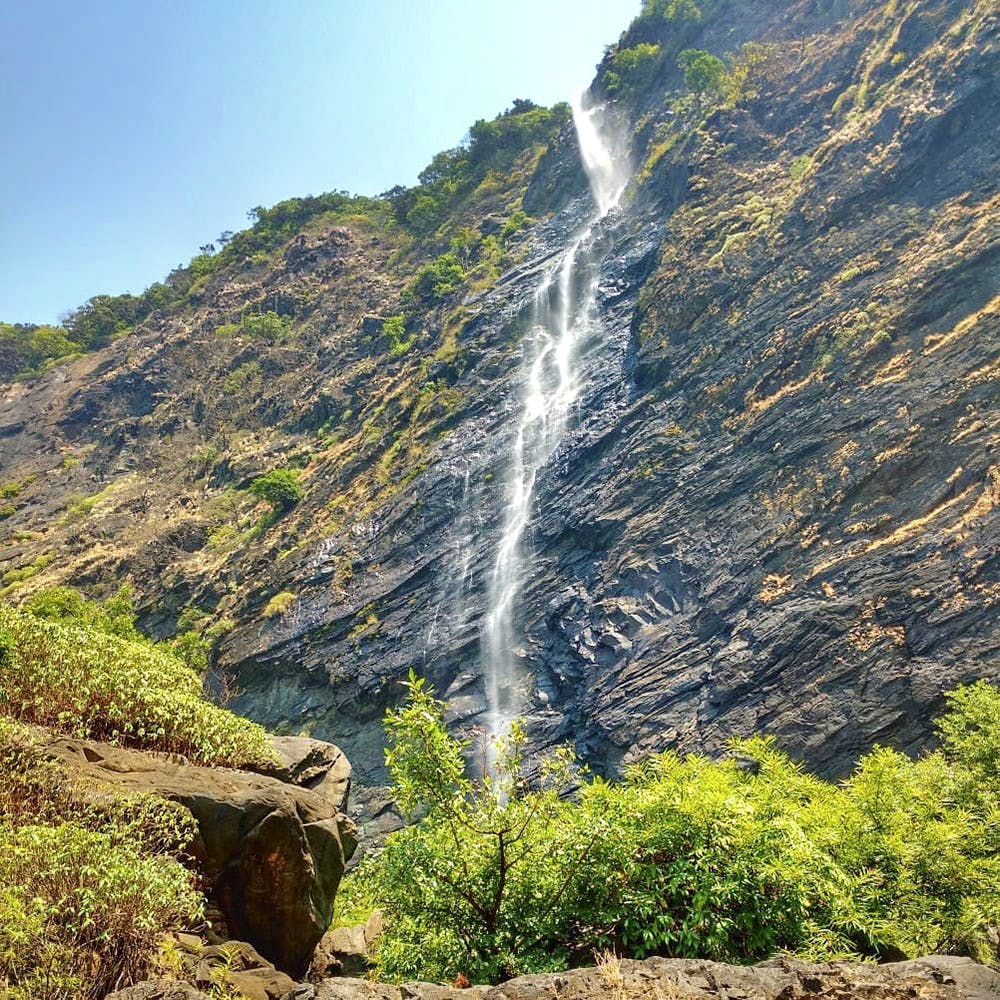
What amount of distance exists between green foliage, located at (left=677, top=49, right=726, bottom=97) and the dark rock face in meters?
1.85

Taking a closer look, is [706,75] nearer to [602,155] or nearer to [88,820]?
[602,155]

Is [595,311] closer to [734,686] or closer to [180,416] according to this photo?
[734,686]

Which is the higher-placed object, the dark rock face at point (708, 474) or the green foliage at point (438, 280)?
the green foliage at point (438, 280)

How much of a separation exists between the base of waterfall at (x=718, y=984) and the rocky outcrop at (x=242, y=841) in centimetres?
270

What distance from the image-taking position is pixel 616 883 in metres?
7.54

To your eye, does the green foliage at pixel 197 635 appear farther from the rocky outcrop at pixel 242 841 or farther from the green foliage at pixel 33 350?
the green foliage at pixel 33 350

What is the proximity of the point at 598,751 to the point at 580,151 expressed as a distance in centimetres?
4713

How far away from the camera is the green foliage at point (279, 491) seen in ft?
128

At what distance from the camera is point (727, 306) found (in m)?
29.0

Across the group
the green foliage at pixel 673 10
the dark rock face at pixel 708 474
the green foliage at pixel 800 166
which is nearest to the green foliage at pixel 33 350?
the dark rock face at pixel 708 474

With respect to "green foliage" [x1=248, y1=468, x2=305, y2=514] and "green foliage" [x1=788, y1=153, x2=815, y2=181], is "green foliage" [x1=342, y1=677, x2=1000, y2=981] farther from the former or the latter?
"green foliage" [x1=248, y1=468, x2=305, y2=514]

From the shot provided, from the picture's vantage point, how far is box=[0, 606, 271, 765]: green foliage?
31.8 ft

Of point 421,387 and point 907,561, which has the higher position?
point 421,387

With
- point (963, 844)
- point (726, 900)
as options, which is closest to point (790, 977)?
point (726, 900)
